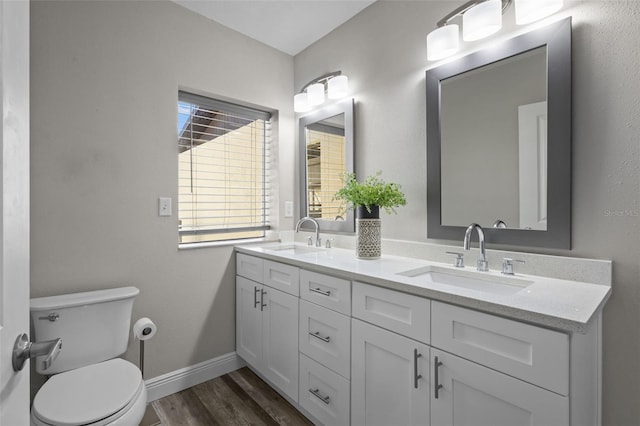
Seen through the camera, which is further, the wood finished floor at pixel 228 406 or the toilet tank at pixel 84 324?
the wood finished floor at pixel 228 406

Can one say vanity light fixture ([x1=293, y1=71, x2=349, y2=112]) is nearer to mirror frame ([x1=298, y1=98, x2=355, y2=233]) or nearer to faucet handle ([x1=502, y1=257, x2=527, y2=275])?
mirror frame ([x1=298, y1=98, x2=355, y2=233])

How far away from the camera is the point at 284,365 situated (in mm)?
1833

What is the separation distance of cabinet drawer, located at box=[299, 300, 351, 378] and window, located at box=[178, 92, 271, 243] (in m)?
1.01

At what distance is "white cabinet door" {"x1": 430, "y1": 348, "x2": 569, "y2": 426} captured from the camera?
34.6 inches

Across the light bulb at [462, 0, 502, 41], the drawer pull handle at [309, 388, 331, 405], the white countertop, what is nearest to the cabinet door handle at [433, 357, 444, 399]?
the white countertop

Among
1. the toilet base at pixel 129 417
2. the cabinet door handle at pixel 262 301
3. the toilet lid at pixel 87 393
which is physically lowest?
the toilet base at pixel 129 417

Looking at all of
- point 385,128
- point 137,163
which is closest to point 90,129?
point 137,163

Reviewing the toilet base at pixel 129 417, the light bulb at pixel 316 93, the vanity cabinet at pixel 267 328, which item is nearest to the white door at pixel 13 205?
the toilet base at pixel 129 417

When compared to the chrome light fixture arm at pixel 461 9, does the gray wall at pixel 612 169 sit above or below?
below

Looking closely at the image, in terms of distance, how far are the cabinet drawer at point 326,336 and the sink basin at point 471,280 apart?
14.7 inches

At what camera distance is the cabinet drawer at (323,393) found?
147cm

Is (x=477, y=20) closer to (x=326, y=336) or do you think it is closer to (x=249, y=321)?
(x=326, y=336)

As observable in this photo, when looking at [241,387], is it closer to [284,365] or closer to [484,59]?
[284,365]

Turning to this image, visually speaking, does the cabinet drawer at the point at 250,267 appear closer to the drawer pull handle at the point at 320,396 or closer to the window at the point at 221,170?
the window at the point at 221,170
